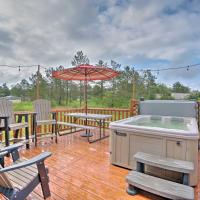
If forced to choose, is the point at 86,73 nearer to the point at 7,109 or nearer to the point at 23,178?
the point at 7,109

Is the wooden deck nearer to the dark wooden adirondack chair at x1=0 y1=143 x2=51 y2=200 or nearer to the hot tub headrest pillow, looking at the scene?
the dark wooden adirondack chair at x1=0 y1=143 x2=51 y2=200

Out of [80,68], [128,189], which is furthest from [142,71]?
[128,189]

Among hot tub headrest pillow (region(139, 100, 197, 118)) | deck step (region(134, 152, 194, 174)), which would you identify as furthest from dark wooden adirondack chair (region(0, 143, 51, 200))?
hot tub headrest pillow (region(139, 100, 197, 118))

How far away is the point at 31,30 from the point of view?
4.98 metres

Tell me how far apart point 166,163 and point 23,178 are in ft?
5.68

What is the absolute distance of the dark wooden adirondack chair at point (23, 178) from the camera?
1404 millimetres

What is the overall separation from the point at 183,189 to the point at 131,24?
444cm

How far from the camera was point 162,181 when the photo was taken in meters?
2.07

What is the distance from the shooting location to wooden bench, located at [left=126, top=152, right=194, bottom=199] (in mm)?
1858

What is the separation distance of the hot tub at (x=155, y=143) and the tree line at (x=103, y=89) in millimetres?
3165

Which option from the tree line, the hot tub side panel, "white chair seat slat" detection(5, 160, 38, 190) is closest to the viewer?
"white chair seat slat" detection(5, 160, 38, 190)

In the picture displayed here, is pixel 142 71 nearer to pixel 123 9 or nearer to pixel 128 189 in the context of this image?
pixel 123 9

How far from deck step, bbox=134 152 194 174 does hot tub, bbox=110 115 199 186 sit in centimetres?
11

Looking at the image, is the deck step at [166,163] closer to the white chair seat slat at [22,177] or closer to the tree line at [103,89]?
the white chair seat slat at [22,177]
